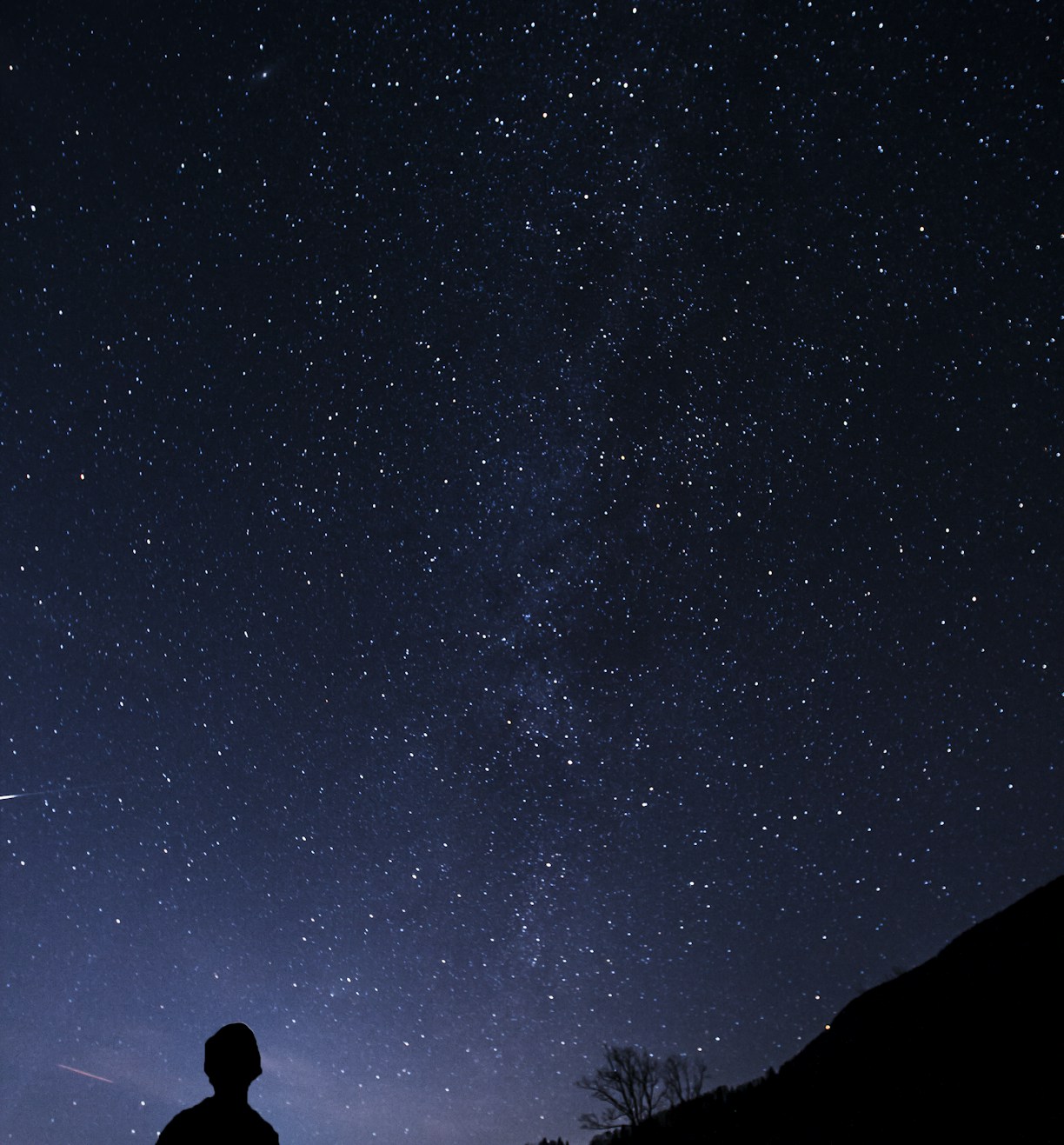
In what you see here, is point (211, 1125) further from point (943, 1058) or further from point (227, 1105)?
point (943, 1058)

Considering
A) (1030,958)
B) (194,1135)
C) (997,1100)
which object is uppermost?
(194,1135)

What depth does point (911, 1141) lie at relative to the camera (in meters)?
11.0

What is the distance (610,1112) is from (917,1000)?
2584 cm

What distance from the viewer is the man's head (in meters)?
2.42

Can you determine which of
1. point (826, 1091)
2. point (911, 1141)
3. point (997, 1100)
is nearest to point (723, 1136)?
point (826, 1091)

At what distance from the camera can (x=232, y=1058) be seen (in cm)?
247

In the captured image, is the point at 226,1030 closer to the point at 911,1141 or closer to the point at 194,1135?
the point at 194,1135

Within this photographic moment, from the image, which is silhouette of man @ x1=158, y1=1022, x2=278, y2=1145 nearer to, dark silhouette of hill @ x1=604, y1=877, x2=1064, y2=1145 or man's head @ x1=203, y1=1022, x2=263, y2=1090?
man's head @ x1=203, y1=1022, x2=263, y2=1090

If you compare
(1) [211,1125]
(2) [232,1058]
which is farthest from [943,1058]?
(1) [211,1125]

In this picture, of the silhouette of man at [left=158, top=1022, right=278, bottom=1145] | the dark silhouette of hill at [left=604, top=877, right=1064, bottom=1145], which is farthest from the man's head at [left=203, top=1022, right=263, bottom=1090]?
the dark silhouette of hill at [left=604, top=877, right=1064, bottom=1145]

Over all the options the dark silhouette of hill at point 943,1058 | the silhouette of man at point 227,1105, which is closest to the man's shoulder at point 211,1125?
the silhouette of man at point 227,1105

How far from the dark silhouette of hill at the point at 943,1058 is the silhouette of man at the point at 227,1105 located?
40.5 ft

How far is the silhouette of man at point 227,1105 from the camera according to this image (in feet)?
7.29

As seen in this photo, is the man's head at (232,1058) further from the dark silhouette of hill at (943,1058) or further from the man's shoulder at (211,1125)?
the dark silhouette of hill at (943,1058)
